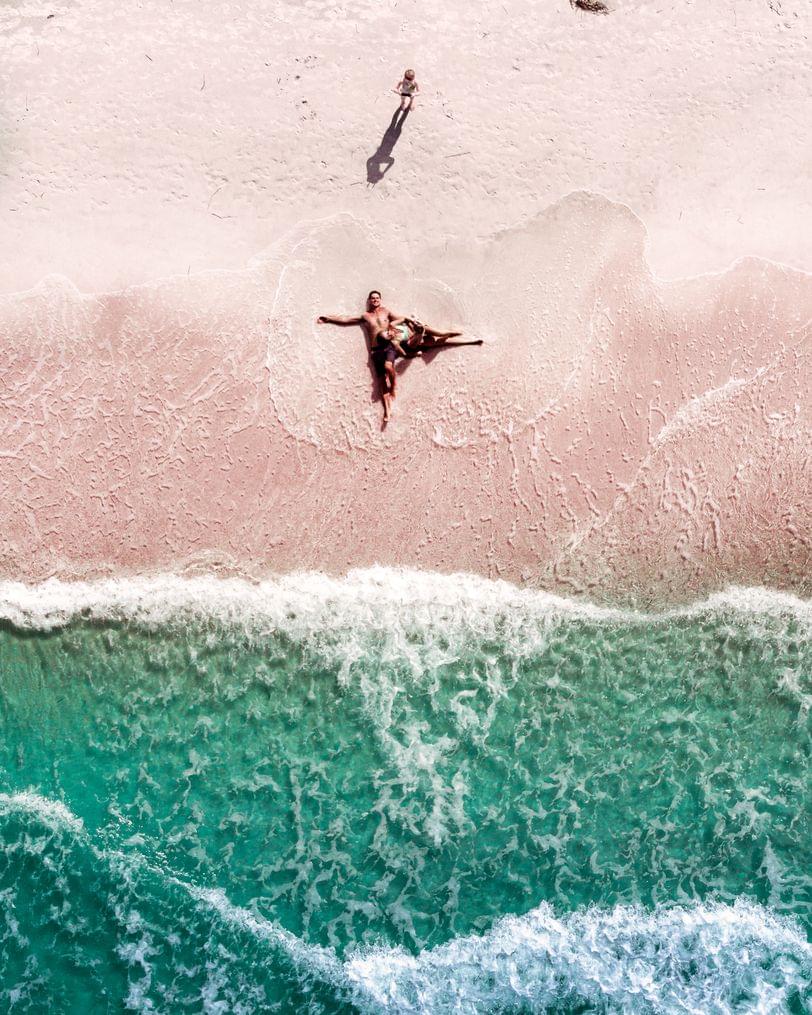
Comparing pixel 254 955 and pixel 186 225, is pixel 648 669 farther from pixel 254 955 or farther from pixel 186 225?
pixel 186 225

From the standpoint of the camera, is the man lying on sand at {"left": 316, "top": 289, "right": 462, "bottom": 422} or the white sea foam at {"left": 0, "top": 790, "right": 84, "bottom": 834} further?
the white sea foam at {"left": 0, "top": 790, "right": 84, "bottom": 834}

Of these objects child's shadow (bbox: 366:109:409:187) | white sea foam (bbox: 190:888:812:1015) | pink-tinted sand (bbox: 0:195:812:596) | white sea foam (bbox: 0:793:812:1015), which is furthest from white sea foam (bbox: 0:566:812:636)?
child's shadow (bbox: 366:109:409:187)

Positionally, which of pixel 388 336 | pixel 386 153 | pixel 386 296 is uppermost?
pixel 386 153

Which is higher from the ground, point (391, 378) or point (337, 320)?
point (337, 320)

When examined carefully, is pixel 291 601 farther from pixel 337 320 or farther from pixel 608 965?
pixel 608 965

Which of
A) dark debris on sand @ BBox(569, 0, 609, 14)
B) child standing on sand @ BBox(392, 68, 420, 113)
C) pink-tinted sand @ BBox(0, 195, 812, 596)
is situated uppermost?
dark debris on sand @ BBox(569, 0, 609, 14)

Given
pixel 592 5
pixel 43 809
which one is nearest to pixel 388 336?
pixel 592 5

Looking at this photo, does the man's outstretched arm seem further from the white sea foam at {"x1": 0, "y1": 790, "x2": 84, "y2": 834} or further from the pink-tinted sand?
the white sea foam at {"x1": 0, "y1": 790, "x2": 84, "y2": 834}

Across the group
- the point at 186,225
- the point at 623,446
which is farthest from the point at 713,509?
the point at 186,225
